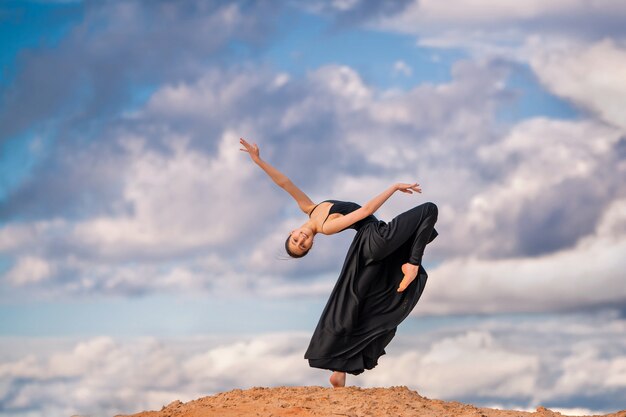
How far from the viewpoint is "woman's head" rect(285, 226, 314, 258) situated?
10.8 meters

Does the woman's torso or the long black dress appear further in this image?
the woman's torso

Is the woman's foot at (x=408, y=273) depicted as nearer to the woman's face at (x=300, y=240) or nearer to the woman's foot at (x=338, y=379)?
the woman's face at (x=300, y=240)

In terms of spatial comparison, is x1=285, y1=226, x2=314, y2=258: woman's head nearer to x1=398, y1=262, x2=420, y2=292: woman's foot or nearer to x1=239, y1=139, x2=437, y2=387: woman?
x1=239, y1=139, x2=437, y2=387: woman

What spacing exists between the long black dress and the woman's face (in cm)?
43

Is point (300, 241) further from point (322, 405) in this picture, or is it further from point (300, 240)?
point (322, 405)

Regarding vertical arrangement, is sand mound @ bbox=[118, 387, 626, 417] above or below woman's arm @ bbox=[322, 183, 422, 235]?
below

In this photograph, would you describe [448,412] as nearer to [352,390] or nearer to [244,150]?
[352,390]

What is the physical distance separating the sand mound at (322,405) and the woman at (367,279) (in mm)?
466

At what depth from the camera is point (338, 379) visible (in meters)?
10.7

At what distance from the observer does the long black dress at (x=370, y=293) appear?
415 inches

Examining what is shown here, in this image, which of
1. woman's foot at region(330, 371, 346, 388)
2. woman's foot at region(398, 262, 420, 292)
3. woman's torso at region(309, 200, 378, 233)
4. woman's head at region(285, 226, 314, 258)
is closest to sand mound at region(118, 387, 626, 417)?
woman's foot at region(330, 371, 346, 388)

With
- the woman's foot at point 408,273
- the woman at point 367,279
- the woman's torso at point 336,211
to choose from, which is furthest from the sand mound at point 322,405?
the woman's torso at point 336,211

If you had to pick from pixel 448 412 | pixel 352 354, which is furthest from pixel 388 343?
pixel 448 412

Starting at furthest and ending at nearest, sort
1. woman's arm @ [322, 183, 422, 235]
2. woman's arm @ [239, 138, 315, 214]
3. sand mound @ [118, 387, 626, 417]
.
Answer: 1. woman's arm @ [239, 138, 315, 214]
2. woman's arm @ [322, 183, 422, 235]
3. sand mound @ [118, 387, 626, 417]
